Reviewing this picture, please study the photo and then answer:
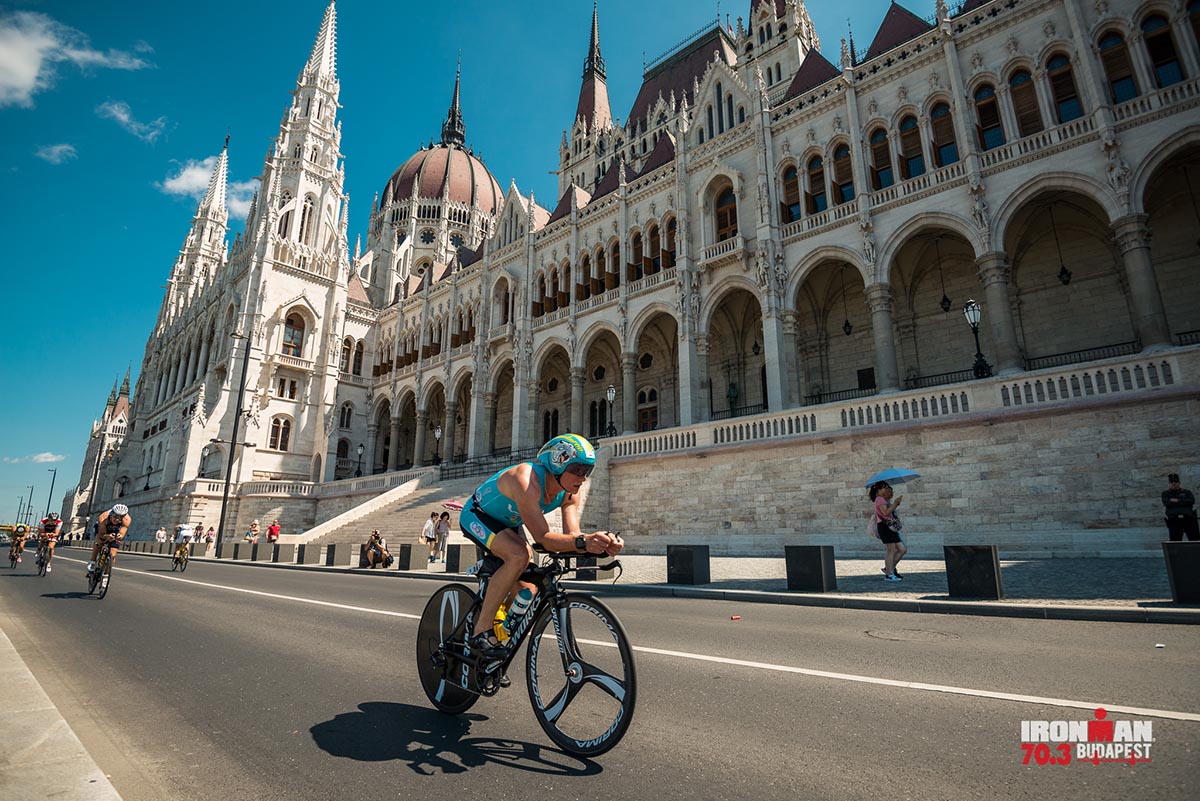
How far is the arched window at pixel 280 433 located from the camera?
38500mm

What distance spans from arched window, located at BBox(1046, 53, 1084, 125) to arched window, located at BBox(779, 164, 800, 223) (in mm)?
8112

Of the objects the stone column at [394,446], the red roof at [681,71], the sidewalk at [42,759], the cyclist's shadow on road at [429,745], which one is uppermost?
the red roof at [681,71]

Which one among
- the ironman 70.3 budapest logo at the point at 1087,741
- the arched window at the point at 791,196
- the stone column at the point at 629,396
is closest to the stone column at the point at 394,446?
the stone column at the point at 629,396

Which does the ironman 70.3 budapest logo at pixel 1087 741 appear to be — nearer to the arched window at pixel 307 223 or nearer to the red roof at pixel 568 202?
the red roof at pixel 568 202

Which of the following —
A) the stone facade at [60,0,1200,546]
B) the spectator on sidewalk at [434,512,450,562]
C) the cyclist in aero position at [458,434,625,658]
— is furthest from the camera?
the spectator on sidewalk at [434,512,450,562]

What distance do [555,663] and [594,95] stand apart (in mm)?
56295

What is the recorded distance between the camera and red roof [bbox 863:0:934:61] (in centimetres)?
2167

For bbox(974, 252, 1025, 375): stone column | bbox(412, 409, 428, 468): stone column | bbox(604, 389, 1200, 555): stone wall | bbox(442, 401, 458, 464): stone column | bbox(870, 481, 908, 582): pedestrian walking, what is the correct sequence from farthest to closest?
bbox(412, 409, 428, 468): stone column → bbox(442, 401, 458, 464): stone column → bbox(974, 252, 1025, 375): stone column → bbox(604, 389, 1200, 555): stone wall → bbox(870, 481, 908, 582): pedestrian walking

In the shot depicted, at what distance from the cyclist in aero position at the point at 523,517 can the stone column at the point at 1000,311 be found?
59.2 feet

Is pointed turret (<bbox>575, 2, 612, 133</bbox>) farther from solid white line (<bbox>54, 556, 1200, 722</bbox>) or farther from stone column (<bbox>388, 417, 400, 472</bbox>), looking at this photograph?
solid white line (<bbox>54, 556, 1200, 722</bbox>)

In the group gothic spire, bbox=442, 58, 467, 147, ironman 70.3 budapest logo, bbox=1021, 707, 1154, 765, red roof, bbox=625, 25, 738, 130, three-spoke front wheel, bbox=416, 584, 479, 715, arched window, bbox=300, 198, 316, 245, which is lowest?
ironman 70.3 budapest logo, bbox=1021, 707, 1154, 765

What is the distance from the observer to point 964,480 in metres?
13.6

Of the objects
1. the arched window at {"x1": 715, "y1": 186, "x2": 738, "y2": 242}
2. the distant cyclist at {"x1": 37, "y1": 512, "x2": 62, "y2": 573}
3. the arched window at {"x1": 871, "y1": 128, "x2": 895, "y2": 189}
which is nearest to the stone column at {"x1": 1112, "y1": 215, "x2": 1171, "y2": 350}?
the arched window at {"x1": 871, "y1": 128, "x2": 895, "y2": 189}

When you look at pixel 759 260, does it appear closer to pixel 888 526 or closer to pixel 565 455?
pixel 888 526
